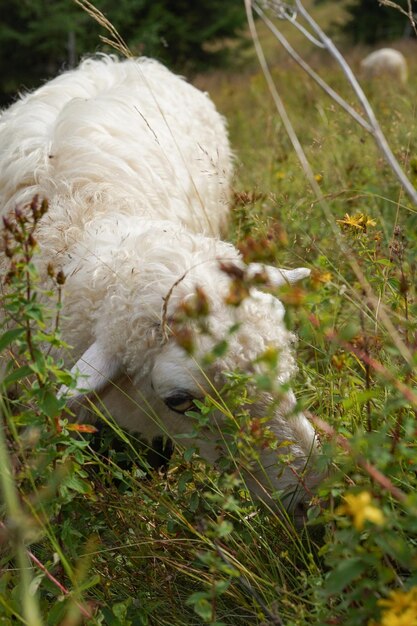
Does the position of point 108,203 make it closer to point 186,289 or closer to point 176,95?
point 186,289

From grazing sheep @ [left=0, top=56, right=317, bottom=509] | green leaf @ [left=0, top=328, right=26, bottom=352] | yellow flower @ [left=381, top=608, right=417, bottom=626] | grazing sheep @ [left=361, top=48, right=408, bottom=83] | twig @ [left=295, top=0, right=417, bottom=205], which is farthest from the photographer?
grazing sheep @ [left=361, top=48, right=408, bottom=83]

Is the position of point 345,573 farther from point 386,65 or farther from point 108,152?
point 386,65

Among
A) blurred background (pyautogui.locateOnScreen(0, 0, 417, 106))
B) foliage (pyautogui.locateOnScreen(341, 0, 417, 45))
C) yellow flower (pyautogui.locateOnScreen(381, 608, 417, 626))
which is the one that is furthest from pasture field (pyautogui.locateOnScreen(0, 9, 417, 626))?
foliage (pyautogui.locateOnScreen(341, 0, 417, 45))

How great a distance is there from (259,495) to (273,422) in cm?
23

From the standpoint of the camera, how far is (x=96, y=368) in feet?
8.63

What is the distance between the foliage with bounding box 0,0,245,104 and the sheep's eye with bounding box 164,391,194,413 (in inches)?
361

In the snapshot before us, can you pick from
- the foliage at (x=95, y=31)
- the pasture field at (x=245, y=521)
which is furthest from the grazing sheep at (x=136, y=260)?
the foliage at (x=95, y=31)

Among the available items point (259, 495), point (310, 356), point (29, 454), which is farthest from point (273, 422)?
point (310, 356)

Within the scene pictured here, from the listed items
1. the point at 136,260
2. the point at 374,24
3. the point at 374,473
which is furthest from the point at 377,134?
the point at 374,24

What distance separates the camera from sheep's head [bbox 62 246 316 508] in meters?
2.31

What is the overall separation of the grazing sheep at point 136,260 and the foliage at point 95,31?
745 cm

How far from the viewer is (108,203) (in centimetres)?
327

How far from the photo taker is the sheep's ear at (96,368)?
8.52 ft

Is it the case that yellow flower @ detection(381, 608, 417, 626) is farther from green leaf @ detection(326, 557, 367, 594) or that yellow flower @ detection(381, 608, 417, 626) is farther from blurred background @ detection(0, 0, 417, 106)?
blurred background @ detection(0, 0, 417, 106)
